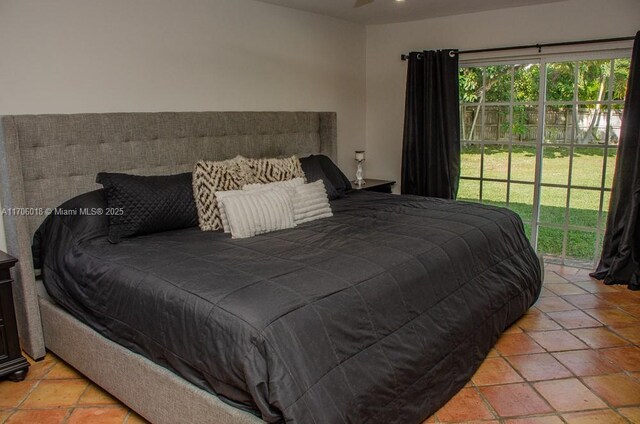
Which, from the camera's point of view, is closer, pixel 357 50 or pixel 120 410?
pixel 120 410

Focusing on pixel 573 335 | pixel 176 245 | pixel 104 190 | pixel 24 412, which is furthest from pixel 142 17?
pixel 573 335

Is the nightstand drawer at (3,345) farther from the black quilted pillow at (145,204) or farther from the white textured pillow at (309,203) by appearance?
the white textured pillow at (309,203)

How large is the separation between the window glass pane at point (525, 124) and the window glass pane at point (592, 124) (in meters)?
0.34

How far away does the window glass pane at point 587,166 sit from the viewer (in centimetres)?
396

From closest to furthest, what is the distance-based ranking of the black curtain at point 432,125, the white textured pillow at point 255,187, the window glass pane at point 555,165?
1. the white textured pillow at point 255,187
2. the window glass pane at point 555,165
3. the black curtain at point 432,125

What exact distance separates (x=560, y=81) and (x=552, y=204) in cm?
104

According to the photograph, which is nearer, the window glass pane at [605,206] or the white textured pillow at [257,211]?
the white textured pillow at [257,211]

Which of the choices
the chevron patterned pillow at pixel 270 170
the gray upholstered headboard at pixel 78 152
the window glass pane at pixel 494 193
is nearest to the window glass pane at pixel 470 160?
the window glass pane at pixel 494 193

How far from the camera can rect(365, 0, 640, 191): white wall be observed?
3682mm

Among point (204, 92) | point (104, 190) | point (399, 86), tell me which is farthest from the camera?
point (399, 86)

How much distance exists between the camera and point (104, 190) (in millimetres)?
2703

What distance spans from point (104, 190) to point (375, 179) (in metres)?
3.03

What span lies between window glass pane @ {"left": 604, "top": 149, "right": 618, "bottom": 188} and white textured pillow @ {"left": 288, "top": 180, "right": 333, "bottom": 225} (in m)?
2.37

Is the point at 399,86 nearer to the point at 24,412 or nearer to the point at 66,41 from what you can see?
the point at 66,41
